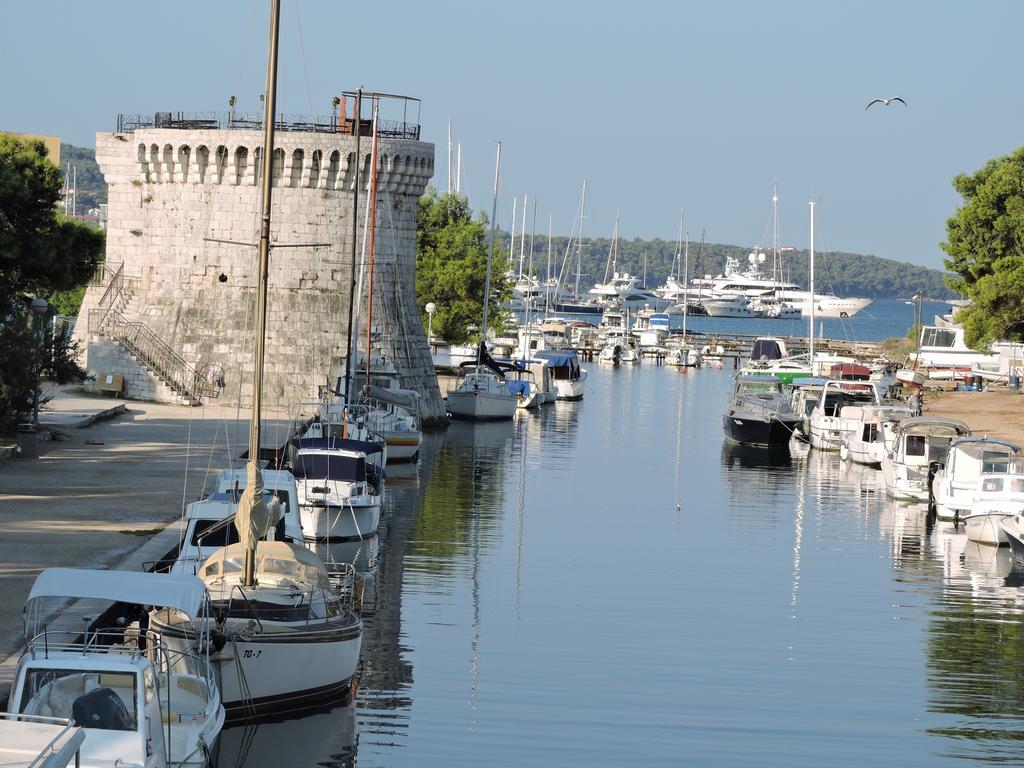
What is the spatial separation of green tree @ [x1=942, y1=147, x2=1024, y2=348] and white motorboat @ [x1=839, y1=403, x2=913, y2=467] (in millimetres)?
7960

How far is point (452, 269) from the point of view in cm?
6988

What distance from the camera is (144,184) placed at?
46188 mm

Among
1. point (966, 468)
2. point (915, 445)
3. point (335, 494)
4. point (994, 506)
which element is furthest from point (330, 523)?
point (915, 445)

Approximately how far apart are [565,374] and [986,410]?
2229 centimetres

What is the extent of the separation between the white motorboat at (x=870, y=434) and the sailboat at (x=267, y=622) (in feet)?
93.9

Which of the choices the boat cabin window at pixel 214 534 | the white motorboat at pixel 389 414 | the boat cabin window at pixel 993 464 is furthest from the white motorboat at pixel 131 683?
the white motorboat at pixel 389 414

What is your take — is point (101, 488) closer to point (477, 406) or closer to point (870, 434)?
point (870, 434)

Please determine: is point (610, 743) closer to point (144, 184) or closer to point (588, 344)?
point (144, 184)

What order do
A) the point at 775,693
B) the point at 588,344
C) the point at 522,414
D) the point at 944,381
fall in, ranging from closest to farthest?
the point at 775,693 → the point at 522,414 → the point at 944,381 → the point at 588,344

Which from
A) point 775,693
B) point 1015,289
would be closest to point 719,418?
point 1015,289

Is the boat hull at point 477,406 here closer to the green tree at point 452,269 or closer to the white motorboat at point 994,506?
the green tree at point 452,269

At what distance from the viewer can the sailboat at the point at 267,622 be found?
51.2ft

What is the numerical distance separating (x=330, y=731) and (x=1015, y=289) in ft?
133

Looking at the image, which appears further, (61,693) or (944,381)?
(944,381)
